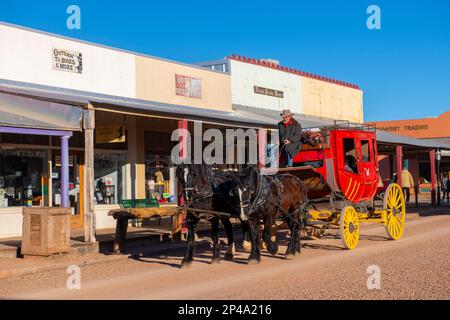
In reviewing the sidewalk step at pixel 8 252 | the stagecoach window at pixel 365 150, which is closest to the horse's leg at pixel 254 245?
the stagecoach window at pixel 365 150

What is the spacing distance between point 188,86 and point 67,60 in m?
5.14

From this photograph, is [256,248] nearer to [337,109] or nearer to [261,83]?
[261,83]

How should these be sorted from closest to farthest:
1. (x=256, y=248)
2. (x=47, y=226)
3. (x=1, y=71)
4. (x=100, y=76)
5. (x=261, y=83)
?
1. (x=256, y=248)
2. (x=47, y=226)
3. (x=1, y=71)
4. (x=100, y=76)
5. (x=261, y=83)

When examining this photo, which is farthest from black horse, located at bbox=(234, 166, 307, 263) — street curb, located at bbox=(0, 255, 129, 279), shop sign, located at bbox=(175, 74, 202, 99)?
shop sign, located at bbox=(175, 74, 202, 99)

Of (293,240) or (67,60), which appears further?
(67,60)

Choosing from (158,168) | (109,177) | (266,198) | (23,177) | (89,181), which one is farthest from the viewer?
(158,168)

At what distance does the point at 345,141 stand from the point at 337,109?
658 inches

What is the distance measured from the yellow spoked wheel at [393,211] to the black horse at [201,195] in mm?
A: 4644

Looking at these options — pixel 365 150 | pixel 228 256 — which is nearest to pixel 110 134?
pixel 228 256

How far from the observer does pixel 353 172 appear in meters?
13.6

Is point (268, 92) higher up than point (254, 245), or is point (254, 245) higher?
point (268, 92)

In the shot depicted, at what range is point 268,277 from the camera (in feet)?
31.2

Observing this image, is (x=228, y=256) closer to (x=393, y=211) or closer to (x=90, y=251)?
(x=90, y=251)
